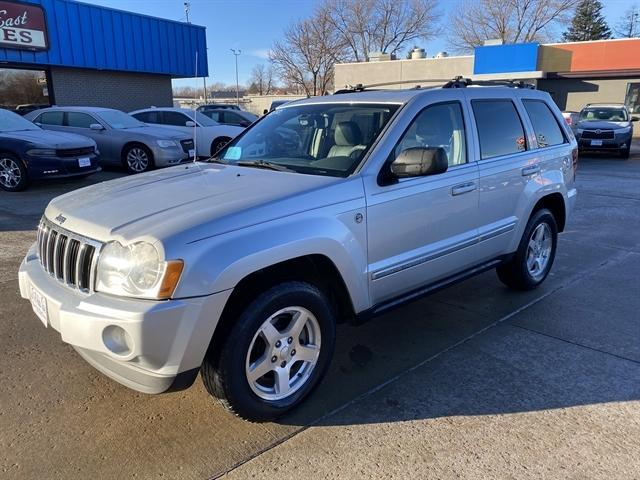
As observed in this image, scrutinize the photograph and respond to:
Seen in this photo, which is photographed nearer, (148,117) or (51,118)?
(51,118)

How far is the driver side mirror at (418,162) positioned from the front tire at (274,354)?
3.07ft

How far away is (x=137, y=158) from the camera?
1166 centimetres

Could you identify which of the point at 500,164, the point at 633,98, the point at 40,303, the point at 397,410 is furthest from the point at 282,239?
the point at 633,98

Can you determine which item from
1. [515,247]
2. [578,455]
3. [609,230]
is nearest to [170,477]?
[578,455]

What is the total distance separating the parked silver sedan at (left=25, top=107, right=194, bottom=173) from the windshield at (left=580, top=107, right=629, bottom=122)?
49.0 feet

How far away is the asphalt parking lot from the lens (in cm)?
260

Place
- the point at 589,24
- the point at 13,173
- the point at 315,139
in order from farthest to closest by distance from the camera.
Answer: the point at 589,24
the point at 13,173
the point at 315,139

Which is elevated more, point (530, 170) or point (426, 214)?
point (530, 170)

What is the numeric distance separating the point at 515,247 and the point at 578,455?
7.40 feet

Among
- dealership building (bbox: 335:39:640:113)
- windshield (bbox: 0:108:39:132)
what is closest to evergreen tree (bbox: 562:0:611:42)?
dealership building (bbox: 335:39:640:113)

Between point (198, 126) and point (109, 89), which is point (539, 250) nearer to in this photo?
point (198, 126)

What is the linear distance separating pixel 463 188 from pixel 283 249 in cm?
174

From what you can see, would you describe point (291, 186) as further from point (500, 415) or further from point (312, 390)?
point (500, 415)

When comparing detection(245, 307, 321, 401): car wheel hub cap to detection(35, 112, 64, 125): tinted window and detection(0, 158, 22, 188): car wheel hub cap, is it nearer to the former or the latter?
detection(0, 158, 22, 188): car wheel hub cap
